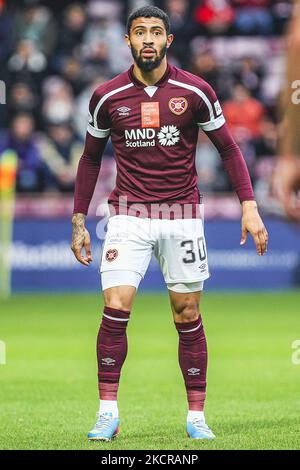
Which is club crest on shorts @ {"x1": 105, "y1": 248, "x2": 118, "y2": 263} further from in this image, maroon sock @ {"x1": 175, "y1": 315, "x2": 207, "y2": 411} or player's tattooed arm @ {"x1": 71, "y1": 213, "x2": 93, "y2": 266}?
maroon sock @ {"x1": 175, "y1": 315, "x2": 207, "y2": 411}

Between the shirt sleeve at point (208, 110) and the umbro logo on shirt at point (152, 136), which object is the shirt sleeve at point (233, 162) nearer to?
the shirt sleeve at point (208, 110)

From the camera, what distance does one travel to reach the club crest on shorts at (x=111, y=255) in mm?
6613

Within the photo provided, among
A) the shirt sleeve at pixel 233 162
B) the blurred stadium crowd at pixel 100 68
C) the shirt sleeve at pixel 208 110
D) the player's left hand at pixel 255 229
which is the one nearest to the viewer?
the player's left hand at pixel 255 229

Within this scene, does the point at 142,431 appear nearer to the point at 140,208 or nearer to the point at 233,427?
the point at 233,427

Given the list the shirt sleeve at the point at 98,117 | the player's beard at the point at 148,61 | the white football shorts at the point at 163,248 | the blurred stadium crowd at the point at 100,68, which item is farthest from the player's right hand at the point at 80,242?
the blurred stadium crowd at the point at 100,68

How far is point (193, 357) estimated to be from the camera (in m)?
6.74

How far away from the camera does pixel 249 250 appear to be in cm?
1811

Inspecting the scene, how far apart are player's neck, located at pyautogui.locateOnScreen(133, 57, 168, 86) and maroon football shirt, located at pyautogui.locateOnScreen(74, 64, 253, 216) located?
0.08ft

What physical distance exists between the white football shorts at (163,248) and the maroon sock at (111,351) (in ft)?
0.69

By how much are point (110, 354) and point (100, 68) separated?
1414 cm


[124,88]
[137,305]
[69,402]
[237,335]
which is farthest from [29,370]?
[137,305]

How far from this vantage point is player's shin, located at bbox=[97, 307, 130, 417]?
6520 millimetres

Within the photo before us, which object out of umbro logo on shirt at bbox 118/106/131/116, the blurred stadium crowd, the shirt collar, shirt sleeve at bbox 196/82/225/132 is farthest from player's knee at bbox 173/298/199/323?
the blurred stadium crowd

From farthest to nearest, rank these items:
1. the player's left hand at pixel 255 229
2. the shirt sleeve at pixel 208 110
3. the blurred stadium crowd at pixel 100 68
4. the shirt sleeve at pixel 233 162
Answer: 1. the blurred stadium crowd at pixel 100 68
2. the shirt sleeve at pixel 233 162
3. the shirt sleeve at pixel 208 110
4. the player's left hand at pixel 255 229
